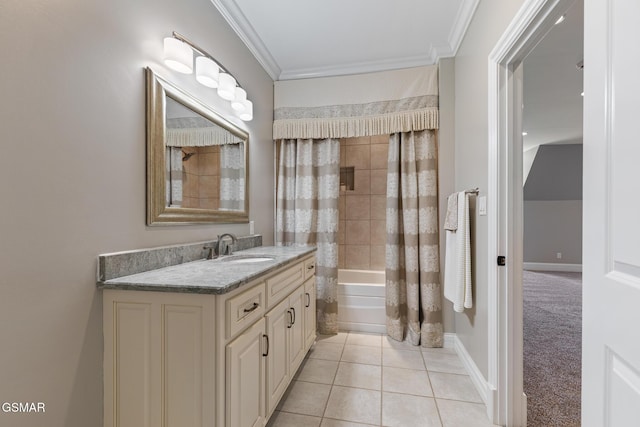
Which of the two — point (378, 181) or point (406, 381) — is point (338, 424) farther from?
point (378, 181)

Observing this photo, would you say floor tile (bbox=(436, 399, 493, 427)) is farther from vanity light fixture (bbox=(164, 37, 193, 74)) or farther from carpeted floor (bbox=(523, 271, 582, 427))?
vanity light fixture (bbox=(164, 37, 193, 74))

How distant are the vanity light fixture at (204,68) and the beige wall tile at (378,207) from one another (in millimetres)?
2032

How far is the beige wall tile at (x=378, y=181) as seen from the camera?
11.9ft

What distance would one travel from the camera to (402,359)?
2.24m

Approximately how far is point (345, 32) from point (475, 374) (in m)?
2.70

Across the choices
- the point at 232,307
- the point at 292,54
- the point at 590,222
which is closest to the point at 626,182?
the point at 590,222

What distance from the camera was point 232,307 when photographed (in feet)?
3.57

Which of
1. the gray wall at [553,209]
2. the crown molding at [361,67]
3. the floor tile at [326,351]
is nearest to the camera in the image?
the floor tile at [326,351]

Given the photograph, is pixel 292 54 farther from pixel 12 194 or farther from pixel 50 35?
pixel 12 194

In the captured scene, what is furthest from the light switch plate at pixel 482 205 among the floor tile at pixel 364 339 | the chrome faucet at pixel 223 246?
the chrome faucet at pixel 223 246

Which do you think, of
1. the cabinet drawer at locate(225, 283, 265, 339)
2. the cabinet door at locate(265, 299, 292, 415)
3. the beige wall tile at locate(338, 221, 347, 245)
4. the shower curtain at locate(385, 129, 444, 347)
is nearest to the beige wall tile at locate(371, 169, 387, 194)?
the beige wall tile at locate(338, 221, 347, 245)

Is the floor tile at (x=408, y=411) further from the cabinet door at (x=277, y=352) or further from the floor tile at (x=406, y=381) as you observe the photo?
the cabinet door at (x=277, y=352)

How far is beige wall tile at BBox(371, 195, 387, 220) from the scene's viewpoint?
363cm

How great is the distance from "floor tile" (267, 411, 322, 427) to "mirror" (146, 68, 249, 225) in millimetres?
1223
